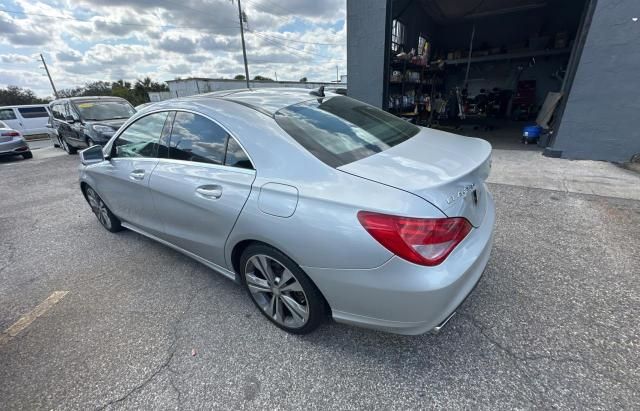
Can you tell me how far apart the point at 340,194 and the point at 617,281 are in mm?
2469

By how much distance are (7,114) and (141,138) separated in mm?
19077

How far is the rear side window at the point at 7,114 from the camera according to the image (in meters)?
14.6

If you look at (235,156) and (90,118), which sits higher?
(235,156)

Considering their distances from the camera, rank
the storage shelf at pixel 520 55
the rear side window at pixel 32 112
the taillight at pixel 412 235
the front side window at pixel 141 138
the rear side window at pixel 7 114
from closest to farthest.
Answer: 1. the taillight at pixel 412 235
2. the front side window at pixel 141 138
3. the storage shelf at pixel 520 55
4. the rear side window at pixel 7 114
5. the rear side window at pixel 32 112

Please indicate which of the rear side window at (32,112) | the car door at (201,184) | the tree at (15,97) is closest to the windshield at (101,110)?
the car door at (201,184)

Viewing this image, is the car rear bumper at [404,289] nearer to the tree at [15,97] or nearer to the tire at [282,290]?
the tire at [282,290]

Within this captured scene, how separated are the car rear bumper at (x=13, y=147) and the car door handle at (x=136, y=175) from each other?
10.4m

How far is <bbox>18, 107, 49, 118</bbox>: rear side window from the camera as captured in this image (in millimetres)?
15406

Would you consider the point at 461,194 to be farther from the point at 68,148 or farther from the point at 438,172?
the point at 68,148

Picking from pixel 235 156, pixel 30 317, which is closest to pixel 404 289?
pixel 235 156

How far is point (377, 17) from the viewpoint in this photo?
23.2 feet

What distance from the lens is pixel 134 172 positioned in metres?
2.74

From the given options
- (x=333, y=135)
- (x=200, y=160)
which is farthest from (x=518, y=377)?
(x=200, y=160)

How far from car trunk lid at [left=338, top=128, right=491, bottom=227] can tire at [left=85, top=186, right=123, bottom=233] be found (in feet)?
11.0
